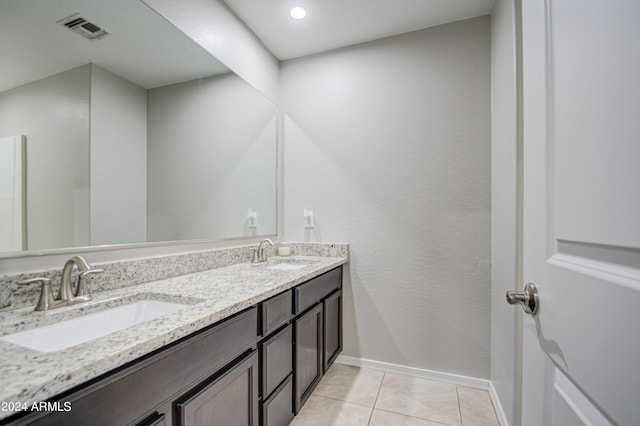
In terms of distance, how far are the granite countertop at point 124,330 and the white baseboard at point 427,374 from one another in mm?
1118

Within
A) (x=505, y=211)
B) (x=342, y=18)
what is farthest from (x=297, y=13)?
(x=505, y=211)

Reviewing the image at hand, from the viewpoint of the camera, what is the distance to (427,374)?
197cm

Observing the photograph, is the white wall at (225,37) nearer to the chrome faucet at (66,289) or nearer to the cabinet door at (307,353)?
the chrome faucet at (66,289)

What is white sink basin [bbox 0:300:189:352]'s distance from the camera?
754mm

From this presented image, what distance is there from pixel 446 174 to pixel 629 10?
163cm

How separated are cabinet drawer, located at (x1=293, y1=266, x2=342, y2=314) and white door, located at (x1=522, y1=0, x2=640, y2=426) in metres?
0.98

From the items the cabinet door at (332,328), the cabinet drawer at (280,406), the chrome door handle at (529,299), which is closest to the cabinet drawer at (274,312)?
the cabinet drawer at (280,406)

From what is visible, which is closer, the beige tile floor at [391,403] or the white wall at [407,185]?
the beige tile floor at [391,403]

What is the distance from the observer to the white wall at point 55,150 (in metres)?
0.92

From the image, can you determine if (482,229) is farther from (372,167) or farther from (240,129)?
(240,129)

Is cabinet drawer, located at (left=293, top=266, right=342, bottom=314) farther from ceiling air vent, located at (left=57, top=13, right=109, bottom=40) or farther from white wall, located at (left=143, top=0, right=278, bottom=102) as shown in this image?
white wall, located at (left=143, top=0, right=278, bottom=102)

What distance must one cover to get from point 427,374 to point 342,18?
101 inches

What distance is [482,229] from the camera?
6.14 ft

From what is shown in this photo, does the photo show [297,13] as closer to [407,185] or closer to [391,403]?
[407,185]
